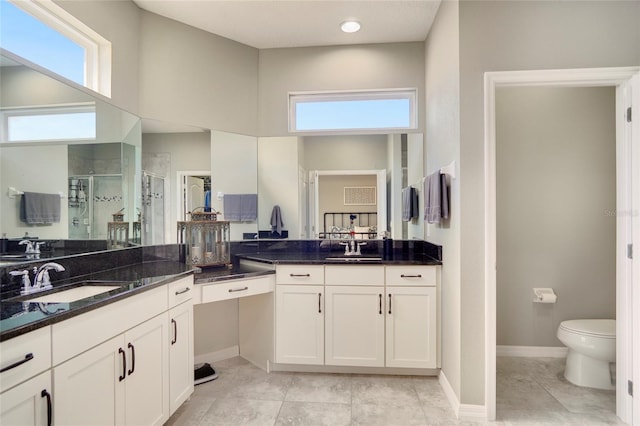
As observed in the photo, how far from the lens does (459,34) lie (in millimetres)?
2016

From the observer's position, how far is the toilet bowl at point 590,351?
225 cm

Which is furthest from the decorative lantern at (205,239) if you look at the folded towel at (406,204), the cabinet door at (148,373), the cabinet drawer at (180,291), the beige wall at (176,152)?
the folded towel at (406,204)

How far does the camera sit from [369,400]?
7.29 ft

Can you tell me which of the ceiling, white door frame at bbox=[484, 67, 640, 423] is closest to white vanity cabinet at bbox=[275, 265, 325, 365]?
white door frame at bbox=[484, 67, 640, 423]

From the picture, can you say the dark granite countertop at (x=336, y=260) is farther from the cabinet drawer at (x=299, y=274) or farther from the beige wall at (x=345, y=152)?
the beige wall at (x=345, y=152)

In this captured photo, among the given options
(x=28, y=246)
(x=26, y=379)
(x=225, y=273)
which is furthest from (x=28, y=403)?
(x=225, y=273)

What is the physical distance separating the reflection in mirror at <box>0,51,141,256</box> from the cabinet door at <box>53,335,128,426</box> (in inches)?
30.9

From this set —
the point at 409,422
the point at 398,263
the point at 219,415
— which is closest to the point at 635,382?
the point at 409,422

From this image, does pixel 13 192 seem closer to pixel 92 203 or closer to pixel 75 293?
pixel 92 203

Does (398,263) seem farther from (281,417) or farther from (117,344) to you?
(117,344)

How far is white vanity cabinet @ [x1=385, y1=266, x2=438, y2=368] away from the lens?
8.08 feet

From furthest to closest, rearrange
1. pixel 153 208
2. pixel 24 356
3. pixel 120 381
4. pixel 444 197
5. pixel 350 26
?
pixel 350 26
pixel 153 208
pixel 444 197
pixel 120 381
pixel 24 356

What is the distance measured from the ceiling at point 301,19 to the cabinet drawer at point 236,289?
205 cm

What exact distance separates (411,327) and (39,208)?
247 cm
